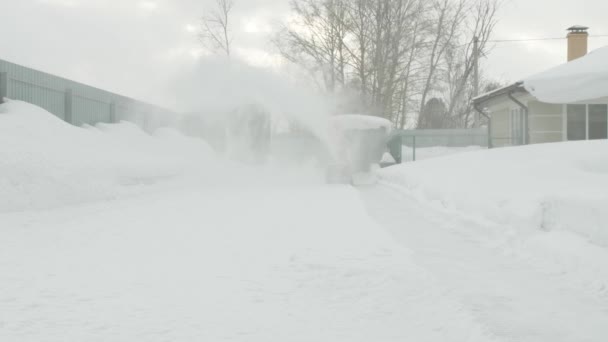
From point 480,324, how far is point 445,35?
37965 mm

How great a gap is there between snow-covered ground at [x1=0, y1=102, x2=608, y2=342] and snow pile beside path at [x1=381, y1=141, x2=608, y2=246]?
0.12 feet

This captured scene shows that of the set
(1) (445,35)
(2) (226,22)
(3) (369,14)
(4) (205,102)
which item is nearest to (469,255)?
(4) (205,102)

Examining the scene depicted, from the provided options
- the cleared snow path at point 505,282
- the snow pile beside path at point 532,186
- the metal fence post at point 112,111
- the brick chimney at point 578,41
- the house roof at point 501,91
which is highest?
the brick chimney at point 578,41

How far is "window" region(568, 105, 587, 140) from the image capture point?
1934cm

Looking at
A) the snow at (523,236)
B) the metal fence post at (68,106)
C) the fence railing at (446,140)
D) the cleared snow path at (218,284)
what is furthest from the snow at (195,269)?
the fence railing at (446,140)

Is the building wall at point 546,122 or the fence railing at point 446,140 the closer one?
the building wall at point 546,122

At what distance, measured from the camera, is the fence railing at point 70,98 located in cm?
1466

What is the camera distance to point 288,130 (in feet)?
80.1

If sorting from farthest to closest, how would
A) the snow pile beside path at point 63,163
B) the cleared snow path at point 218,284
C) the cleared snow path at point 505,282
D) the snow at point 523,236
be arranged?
the snow pile beside path at point 63,163 → the snow at point 523,236 → the cleared snow path at point 505,282 → the cleared snow path at point 218,284

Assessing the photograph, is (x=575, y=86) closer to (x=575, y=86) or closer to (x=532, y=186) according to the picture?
(x=575, y=86)

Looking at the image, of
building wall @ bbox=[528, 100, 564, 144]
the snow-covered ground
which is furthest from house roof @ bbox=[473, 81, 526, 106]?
the snow-covered ground

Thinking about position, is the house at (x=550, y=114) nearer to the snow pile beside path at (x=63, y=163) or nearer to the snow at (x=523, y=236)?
the snow at (x=523, y=236)

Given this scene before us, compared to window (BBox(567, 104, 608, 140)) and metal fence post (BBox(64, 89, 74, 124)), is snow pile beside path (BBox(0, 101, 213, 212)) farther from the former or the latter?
window (BBox(567, 104, 608, 140))

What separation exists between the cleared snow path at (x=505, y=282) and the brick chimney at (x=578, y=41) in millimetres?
17804
